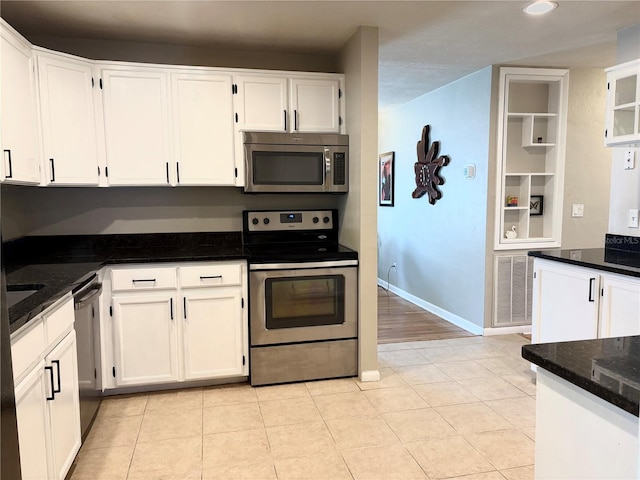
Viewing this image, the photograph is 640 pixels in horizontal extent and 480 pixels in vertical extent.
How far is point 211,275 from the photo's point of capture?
2.95 meters

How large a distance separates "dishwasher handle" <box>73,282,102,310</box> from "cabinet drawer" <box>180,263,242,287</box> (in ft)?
1.65

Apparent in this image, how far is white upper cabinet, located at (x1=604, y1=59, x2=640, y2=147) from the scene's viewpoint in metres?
2.74

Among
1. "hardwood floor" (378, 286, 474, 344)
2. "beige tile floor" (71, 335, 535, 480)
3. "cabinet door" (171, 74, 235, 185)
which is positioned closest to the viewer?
"beige tile floor" (71, 335, 535, 480)

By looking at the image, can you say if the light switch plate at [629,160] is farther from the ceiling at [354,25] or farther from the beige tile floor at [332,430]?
the beige tile floor at [332,430]

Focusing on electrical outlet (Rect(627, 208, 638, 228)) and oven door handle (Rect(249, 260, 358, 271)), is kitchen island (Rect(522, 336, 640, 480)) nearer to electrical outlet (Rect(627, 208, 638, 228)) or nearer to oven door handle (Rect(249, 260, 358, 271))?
oven door handle (Rect(249, 260, 358, 271))

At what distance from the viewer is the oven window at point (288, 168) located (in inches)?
125

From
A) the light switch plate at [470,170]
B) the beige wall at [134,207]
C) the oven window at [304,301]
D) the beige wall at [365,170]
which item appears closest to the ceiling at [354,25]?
the beige wall at [365,170]

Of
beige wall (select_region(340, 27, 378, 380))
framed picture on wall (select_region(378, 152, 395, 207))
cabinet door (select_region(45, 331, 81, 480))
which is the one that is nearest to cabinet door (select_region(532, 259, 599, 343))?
beige wall (select_region(340, 27, 378, 380))

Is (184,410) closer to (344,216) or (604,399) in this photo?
(344,216)

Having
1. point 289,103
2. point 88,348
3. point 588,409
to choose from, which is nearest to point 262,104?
point 289,103

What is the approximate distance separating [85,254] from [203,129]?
1216mm

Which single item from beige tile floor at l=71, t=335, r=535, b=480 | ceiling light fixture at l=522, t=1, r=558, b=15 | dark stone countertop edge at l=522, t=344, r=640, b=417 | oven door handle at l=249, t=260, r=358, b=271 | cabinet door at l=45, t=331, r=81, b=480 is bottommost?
beige tile floor at l=71, t=335, r=535, b=480

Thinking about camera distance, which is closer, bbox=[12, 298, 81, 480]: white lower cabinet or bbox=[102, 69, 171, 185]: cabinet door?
bbox=[12, 298, 81, 480]: white lower cabinet

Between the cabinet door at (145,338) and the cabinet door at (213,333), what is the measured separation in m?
0.09
